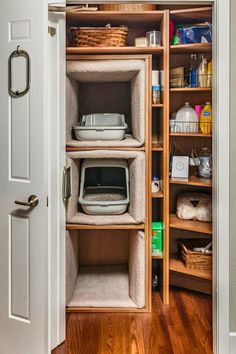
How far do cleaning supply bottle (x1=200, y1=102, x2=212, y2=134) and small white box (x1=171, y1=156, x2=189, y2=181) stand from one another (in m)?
0.25

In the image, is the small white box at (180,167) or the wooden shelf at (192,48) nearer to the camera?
the wooden shelf at (192,48)

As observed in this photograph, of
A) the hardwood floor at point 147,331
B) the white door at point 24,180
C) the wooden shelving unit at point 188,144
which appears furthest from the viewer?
the wooden shelving unit at point 188,144

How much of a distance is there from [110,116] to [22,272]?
1402 mm

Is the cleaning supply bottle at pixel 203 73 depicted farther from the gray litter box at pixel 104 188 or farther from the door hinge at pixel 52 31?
the door hinge at pixel 52 31

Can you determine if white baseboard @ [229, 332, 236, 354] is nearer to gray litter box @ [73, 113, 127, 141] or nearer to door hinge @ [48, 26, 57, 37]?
gray litter box @ [73, 113, 127, 141]

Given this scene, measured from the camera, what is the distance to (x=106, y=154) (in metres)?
2.79

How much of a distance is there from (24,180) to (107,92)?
1.61 meters

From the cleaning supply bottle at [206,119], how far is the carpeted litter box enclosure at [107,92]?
0.55 metres

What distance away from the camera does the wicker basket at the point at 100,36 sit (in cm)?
282

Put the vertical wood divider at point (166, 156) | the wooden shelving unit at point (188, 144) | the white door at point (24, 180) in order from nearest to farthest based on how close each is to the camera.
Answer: the white door at point (24, 180), the vertical wood divider at point (166, 156), the wooden shelving unit at point (188, 144)

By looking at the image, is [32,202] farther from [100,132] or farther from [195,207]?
[195,207]

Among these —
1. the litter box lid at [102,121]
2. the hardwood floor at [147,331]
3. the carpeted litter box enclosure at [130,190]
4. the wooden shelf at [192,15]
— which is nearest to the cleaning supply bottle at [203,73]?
the wooden shelf at [192,15]

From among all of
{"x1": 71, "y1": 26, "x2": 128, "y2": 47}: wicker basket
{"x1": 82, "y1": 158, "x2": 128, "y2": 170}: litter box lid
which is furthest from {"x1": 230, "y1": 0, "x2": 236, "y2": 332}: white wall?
{"x1": 82, "y1": 158, "x2": 128, "y2": 170}: litter box lid

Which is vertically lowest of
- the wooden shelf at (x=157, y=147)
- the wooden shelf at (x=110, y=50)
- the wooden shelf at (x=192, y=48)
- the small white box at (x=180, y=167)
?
the small white box at (x=180, y=167)
